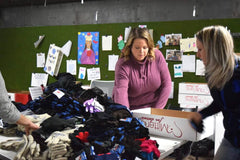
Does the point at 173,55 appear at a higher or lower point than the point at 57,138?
higher

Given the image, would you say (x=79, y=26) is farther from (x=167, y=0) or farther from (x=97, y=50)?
(x=167, y=0)

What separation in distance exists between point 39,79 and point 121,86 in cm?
405

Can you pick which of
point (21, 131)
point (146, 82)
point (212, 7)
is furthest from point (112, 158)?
point (212, 7)

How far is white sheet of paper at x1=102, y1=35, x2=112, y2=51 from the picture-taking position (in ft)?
17.1

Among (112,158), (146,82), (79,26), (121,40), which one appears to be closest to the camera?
(112,158)

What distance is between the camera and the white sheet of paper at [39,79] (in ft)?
19.5

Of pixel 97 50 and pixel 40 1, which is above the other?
pixel 40 1

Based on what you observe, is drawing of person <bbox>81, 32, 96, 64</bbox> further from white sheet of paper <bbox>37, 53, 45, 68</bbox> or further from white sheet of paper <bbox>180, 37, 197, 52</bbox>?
white sheet of paper <bbox>180, 37, 197, 52</bbox>

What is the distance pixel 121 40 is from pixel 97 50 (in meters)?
0.53

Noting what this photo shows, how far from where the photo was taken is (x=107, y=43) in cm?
525

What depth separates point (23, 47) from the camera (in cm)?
627

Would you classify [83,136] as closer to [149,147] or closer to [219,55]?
[149,147]

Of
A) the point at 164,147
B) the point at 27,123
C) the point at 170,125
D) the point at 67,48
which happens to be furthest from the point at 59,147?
the point at 67,48

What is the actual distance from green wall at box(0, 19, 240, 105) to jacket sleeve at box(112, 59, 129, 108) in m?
2.42
